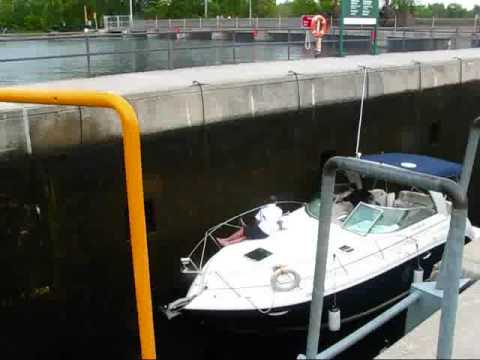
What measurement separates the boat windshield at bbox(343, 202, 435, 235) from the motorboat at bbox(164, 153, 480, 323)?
1cm

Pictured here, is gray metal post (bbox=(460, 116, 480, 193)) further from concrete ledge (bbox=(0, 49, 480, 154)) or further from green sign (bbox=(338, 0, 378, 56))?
green sign (bbox=(338, 0, 378, 56))

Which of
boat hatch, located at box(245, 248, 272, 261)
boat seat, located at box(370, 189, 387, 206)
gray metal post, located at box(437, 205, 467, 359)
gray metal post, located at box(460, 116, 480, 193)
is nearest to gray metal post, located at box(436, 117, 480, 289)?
gray metal post, located at box(460, 116, 480, 193)

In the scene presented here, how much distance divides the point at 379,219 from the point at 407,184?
507 centimetres

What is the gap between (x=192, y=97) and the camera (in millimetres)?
8008

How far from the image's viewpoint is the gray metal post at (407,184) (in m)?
2.02

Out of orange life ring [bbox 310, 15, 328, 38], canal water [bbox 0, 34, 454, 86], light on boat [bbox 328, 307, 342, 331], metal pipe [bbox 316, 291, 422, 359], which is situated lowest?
light on boat [bbox 328, 307, 342, 331]

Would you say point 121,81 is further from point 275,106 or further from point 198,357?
point 198,357

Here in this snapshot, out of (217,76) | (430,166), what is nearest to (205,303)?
(430,166)

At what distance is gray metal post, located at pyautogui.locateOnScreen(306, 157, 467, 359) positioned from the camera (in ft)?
6.63

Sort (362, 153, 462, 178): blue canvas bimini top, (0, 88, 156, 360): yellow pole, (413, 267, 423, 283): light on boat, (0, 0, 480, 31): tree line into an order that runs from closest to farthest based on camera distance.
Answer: (0, 88, 156, 360): yellow pole, (413, 267, 423, 283): light on boat, (362, 153, 462, 178): blue canvas bimini top, (0, 0, 480, 31): tree line

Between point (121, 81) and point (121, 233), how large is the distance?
2.95 meters

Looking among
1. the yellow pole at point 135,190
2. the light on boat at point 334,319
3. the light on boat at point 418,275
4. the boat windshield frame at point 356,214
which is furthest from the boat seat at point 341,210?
the yellow pole at point 135,190

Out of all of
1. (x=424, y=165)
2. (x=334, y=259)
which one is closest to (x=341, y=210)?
(x=334, y=259)

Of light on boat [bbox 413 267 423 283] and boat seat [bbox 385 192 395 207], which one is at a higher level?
boat seat [bbox 385 192 395 207]
